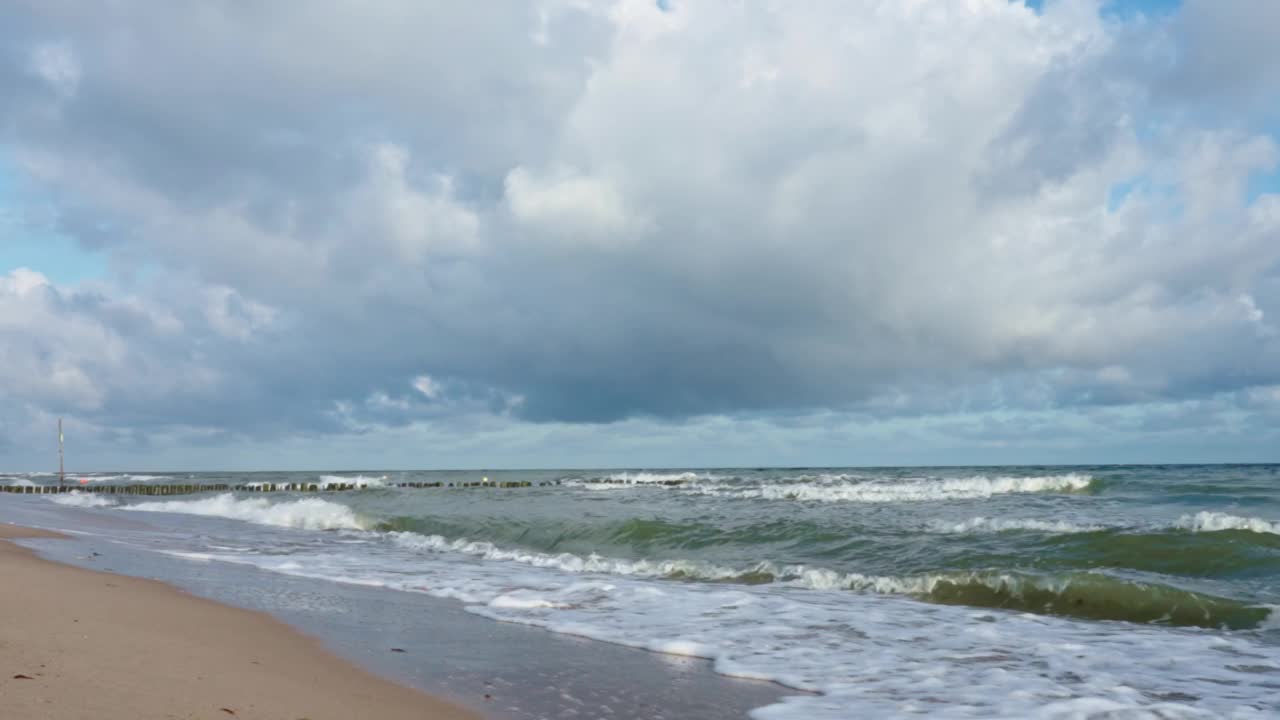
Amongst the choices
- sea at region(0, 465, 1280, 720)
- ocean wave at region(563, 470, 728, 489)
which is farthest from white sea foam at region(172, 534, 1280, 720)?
ocean wave at region(563, 470, 728, 489)

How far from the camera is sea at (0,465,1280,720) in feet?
20.0

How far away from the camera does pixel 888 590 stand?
11.1 meters

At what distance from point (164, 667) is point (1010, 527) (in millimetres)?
14878

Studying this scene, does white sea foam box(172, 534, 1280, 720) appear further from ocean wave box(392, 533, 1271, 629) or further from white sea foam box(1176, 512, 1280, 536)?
white sea foam box(1176, 512, 1280, 536)

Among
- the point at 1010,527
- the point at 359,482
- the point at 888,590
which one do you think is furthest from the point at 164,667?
the point at 359,482

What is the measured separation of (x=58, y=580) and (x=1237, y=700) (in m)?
10.6

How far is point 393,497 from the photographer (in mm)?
37500

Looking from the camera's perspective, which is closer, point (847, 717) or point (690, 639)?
point (847, 717)

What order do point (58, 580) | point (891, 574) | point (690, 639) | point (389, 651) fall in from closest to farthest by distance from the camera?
point (389, 651) → point (690, 639) → point (58, 580) → point (891, 574)

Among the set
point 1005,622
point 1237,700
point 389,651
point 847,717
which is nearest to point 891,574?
point 1005,622

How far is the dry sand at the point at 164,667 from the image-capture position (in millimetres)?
4012

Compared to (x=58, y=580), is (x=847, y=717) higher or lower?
lower

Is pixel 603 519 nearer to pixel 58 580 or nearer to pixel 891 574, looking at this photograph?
pixel 891 574

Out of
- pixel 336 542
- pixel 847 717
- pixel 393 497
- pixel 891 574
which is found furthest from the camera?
pixel 393 497
